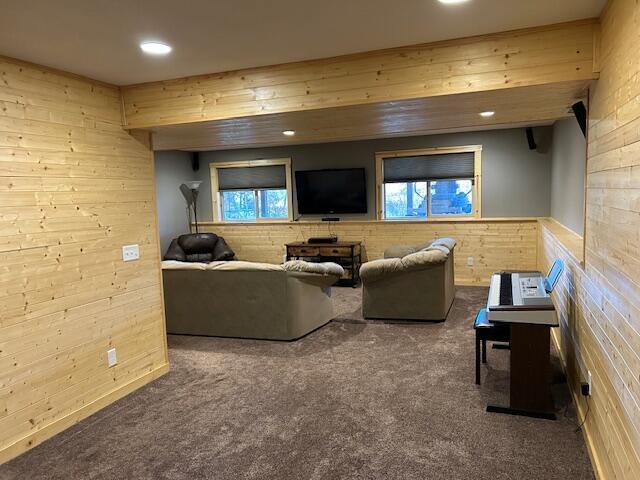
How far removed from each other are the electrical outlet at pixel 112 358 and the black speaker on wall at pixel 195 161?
5.81 m

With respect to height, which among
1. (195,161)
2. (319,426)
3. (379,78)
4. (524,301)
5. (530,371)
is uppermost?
(195,161)

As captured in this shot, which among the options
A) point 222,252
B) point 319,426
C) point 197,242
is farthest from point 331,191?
point 319,426

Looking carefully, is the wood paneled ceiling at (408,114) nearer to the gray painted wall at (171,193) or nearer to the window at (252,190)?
the gray painted wall at (171,193)

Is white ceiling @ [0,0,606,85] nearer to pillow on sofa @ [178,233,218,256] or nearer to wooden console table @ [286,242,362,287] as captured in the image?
wooden console table @ [286,242,362,287]

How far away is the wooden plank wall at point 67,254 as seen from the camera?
2730 mm

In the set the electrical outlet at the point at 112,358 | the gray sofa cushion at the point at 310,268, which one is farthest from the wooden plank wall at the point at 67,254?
the gray sofa cushion at the point at 310,268

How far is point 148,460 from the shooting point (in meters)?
2.60

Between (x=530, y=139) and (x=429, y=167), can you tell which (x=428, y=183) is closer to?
(x=429, y=167)

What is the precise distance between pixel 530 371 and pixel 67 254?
10.5 ft

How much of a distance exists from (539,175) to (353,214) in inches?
118

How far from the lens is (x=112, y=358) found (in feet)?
11.3

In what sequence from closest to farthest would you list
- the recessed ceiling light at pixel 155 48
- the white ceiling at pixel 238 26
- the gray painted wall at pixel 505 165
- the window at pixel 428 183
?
the white ceiling at pixel 238 26 < the recessed ceiling light at pixel 155 48 < the gray painted wall at pixel 505 165 < the window at pixel 428 183

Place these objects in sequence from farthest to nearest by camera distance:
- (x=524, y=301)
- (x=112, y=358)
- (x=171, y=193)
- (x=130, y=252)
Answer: (x=171, y=193), (x=130, y=252), (x=112, y=358), (x=524, y=301)

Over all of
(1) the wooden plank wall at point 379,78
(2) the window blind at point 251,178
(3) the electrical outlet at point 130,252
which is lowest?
(3) the electrical outlet at point 130,252
